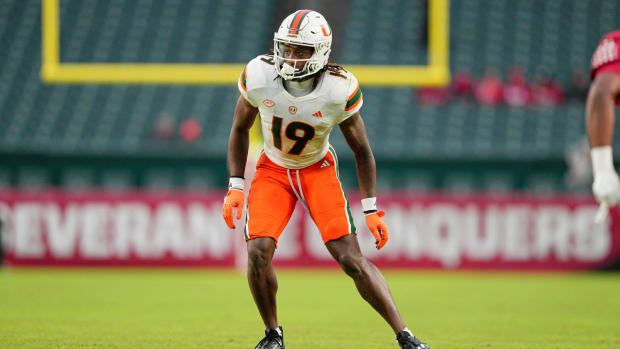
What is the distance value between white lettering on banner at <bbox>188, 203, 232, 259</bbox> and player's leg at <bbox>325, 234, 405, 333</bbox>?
7.24 metres

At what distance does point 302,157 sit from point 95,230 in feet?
24.9

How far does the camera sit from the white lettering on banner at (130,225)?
1171 centimetres

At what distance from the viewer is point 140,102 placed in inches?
643

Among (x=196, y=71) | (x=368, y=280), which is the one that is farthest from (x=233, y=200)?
(x=196, y=71)

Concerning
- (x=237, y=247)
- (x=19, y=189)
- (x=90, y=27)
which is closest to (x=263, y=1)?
(x=90, y=27)

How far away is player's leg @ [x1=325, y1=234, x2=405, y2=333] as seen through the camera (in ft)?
14.6

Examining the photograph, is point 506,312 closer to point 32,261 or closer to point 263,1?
point 32,261

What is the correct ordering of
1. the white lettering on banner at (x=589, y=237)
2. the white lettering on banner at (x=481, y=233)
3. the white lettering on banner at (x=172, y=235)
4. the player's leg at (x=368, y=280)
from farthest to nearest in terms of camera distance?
the white lettering on banner at (x=172, y=235), the white lettering on banner at (x=481, y=233), the white lettering on banner at (x=589, y=237), the player's leg at (x=368, y=280)

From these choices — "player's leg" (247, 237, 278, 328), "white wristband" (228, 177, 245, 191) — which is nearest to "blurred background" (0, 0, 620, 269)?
"white wristband" (228, 177, 245, 191)

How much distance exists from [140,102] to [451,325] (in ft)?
36.8

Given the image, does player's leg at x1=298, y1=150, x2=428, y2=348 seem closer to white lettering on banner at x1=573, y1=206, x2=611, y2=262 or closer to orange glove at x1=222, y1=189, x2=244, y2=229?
orange glove at x1=222, y1=189, x2=244, y2=229

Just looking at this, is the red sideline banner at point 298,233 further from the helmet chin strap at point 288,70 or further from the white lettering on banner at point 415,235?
the helmet chin strap at point 288,70

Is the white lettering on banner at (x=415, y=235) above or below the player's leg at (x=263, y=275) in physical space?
below

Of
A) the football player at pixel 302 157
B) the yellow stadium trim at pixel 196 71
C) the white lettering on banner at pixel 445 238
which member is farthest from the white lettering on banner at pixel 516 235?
the football player at pixel 302 157
